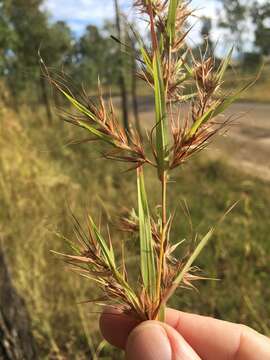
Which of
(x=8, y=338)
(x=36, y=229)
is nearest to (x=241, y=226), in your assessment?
(x=36, y=229)

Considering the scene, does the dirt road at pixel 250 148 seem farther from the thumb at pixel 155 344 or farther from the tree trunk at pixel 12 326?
the thumb at pixel 155 344

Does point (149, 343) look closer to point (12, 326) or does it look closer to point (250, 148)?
point (12, 326)

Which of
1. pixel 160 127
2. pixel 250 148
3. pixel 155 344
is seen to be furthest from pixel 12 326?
pixel 250 148

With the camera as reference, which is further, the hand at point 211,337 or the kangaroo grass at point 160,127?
the hand at point 211,337

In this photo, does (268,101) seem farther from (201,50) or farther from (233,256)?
(201,50)

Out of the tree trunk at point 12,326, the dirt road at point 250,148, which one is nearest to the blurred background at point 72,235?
the tree trunk at point 12,326

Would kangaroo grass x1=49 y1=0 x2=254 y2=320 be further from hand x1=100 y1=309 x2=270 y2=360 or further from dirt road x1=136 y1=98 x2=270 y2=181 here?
dirt road x1=136 y1=98 x2=270 y2=181

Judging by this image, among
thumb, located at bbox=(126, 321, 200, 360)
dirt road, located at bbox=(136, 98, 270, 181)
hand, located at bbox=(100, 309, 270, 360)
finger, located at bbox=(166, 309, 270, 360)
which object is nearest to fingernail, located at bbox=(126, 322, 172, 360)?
thumb, located at bbox=(126, 321, 200, 360)
